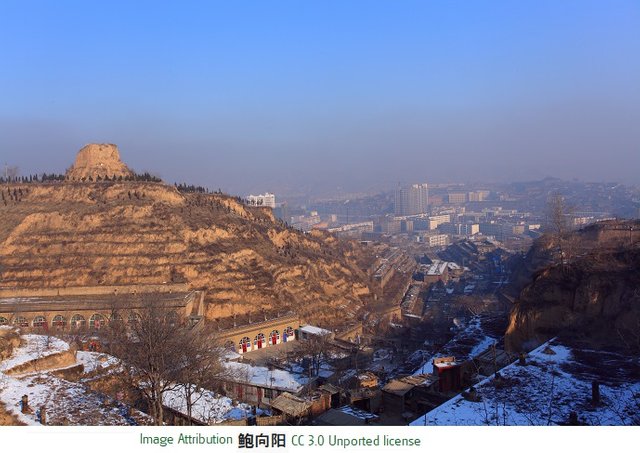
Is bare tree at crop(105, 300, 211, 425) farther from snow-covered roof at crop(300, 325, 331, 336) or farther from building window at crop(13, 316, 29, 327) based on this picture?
snow-covered roof at crop(300, 325, 331, 336)

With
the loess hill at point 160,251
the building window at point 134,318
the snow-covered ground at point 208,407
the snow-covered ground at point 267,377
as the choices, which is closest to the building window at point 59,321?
the loess hill at point 160,251

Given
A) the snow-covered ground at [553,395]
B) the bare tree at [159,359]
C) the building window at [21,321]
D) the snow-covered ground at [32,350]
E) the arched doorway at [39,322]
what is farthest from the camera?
the arched doorway at [39,322]

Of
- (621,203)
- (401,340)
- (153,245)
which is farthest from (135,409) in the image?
(621,203)

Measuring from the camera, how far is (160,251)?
40000 mm

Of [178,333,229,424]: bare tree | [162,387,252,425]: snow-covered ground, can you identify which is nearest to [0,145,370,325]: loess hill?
[178,333,229,424]: bare tree

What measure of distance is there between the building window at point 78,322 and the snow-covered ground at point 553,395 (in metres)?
23.8

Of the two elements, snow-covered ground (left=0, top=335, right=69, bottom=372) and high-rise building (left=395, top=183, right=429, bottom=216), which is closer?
snow-covered ground (left=0, top=335, right=69, bottom=372)

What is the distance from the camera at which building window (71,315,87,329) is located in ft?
102

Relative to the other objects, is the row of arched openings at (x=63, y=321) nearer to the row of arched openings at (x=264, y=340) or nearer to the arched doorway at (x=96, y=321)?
the arched doorway at (x=96, y=321)

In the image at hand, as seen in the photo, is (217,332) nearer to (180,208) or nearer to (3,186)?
(180,208)

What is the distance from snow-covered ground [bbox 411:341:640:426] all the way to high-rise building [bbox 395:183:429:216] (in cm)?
15226

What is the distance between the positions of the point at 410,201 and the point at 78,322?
14486 centimetres

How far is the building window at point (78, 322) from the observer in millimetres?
30938

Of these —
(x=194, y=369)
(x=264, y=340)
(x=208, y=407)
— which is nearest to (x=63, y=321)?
(x=264, y=340)
